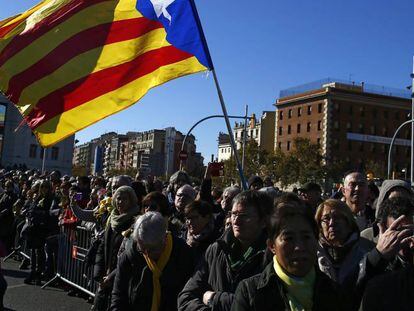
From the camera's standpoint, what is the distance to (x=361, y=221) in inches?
189

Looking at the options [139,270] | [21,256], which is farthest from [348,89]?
[139,270]

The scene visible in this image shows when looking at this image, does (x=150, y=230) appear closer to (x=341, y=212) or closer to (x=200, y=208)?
(x=200, y=208)

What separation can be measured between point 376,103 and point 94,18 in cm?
7589

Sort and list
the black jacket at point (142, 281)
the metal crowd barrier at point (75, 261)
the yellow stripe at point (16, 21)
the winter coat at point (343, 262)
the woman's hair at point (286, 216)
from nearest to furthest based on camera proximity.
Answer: the woman's hair at point (286, 216)
the winter coat at point (343, 262)
the black jacket at point (142, 281)
the yellow stripe at point (16, 21)
the metal crowd barrier at point (75, 261)

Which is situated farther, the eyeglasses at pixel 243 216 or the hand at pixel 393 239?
the eyeglasses at pixel 243 216

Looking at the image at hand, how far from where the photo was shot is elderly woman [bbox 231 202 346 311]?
240 cm

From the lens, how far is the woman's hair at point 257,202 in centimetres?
350

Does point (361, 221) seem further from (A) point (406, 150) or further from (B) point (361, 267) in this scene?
(A) point (406, 150)

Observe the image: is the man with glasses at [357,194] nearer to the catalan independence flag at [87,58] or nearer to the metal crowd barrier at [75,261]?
the catalan independence flag at [87,58]

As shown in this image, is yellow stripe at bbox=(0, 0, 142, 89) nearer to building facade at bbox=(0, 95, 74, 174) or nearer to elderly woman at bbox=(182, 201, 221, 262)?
elderly woman at bbox=(182, 201, 221, 262)

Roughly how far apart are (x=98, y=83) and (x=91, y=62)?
31 cm

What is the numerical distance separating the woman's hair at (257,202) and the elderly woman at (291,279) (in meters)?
0.89

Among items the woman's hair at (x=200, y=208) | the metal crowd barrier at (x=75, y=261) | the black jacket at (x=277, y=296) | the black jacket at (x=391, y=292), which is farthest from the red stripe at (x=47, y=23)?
the black jacket at (x=391, y=292)

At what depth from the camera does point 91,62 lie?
6438mm
